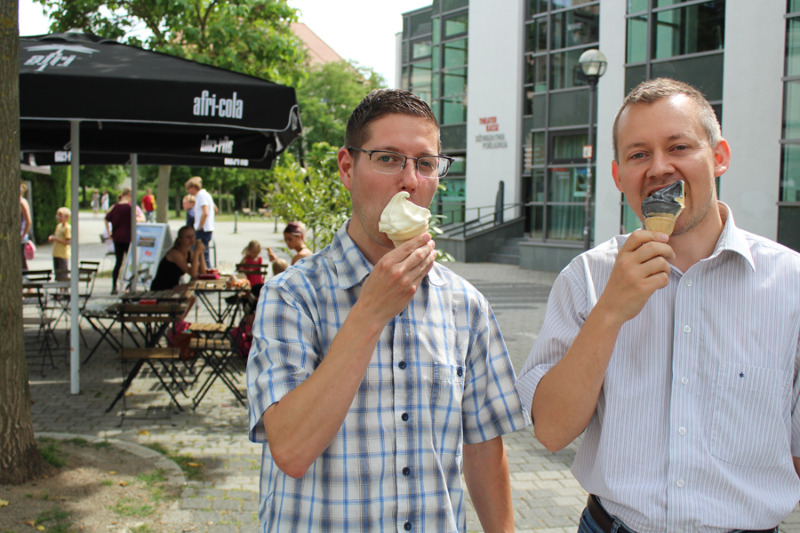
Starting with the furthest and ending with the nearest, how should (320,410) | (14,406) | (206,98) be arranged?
(206,98)
(14,406)
(320,410)

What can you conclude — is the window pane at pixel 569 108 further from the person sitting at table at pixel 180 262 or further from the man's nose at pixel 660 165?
the man's nose at pixel 660 165

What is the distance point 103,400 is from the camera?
6.76 m

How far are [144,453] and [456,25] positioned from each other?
24432 mm

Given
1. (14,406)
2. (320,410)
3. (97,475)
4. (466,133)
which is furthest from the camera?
(466,133)

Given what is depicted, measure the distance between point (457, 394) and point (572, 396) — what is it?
0.30 m

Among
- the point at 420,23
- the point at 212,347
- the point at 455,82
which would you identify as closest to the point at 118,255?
the point at 212,347

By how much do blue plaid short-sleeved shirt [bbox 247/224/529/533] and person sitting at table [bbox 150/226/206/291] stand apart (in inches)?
297

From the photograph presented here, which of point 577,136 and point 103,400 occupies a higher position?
point 577,136

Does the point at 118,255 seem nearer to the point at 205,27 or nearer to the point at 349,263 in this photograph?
the point at 205,27

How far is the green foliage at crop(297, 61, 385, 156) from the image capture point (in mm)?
46906

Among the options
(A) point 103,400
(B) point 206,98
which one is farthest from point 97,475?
(B) point 206,98

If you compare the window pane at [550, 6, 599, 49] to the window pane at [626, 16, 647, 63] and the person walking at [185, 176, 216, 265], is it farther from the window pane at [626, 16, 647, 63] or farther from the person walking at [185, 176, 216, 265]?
the person walking at [185, 176, 216, 265]

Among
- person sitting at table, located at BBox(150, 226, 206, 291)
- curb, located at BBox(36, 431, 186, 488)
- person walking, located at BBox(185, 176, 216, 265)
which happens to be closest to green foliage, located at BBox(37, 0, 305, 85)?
person walking, located at BBox(185, 176, 216, 265)

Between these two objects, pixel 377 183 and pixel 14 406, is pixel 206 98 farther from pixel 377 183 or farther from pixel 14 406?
pixel 377 183
